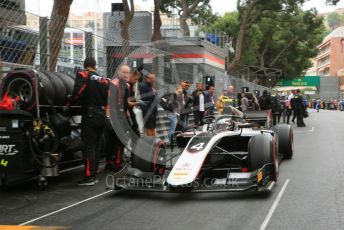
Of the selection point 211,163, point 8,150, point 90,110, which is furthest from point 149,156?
point 8,150

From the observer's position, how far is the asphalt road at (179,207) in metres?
5.31

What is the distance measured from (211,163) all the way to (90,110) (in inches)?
77.2

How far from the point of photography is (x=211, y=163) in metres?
7.32

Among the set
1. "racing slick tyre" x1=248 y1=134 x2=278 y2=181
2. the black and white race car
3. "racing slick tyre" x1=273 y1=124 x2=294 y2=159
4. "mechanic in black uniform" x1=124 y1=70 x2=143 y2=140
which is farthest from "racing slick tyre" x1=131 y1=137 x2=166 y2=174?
"racing slick tyre" x1=273 y1=124 x2=294 y2=159

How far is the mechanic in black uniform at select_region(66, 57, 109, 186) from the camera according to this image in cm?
755

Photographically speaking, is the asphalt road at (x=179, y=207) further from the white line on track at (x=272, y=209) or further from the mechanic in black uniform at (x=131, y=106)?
the mechanic in black uniform at (x=131, y=106)

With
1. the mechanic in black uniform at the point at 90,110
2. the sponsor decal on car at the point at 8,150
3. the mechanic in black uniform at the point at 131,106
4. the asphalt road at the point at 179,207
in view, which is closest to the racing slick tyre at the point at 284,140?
the asphalt road at the point at 179,207

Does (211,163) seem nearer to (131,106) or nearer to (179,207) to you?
(179,207)

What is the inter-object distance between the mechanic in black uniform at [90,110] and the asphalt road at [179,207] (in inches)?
13.5

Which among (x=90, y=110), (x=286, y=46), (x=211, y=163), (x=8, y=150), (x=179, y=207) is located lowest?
(x=179, y=207)

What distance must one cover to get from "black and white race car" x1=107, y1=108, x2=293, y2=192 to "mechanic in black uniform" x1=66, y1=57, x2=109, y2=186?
1.35 feet

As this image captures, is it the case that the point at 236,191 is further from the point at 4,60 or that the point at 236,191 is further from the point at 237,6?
the point at 237,6

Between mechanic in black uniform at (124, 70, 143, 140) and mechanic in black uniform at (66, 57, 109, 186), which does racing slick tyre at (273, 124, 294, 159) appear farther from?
mechanic in black uniform at (66, 57, 109, 186)

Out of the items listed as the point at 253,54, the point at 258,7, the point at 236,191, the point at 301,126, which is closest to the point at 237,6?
the point at 258,7
